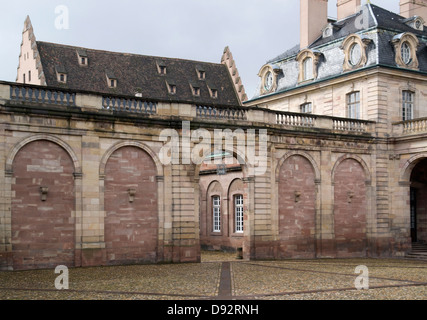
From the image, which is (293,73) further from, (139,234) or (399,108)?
(139,234)

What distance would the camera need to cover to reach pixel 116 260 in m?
22.4

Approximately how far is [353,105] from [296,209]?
7.05m

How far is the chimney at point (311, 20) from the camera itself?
35531 millimetres

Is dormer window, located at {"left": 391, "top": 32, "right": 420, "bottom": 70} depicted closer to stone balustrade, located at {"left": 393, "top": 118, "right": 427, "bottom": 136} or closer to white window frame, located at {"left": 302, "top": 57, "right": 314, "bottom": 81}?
stone balustrade, located at {"left": 393, "top": 118, "right": 427, "bottom": 136}

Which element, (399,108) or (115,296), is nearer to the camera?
(115,296)

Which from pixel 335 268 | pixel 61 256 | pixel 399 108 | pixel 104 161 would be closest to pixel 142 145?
pixel 104 161

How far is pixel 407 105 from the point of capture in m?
30.8

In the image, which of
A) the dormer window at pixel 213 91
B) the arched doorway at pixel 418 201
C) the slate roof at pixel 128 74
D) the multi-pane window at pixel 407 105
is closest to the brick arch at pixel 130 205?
the multi-pane window at pixel 407 105

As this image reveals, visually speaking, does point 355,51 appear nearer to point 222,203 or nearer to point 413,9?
point 413,9

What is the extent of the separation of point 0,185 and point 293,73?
19658mm

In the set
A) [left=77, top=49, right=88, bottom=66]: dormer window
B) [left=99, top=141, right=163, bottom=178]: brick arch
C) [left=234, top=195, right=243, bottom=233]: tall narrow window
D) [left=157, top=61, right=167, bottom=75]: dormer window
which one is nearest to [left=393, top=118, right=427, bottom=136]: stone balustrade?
[left=234, top=195, right=243, bottom=233]: tall narrow window

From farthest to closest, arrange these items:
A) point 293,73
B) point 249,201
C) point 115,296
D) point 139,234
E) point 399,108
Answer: point 293,73, point 399,108, point 249,201, point 139,234, point 115,296

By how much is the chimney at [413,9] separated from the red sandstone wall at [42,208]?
23.4 meters

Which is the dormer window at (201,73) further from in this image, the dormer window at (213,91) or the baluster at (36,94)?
the baluster at (36,94)
